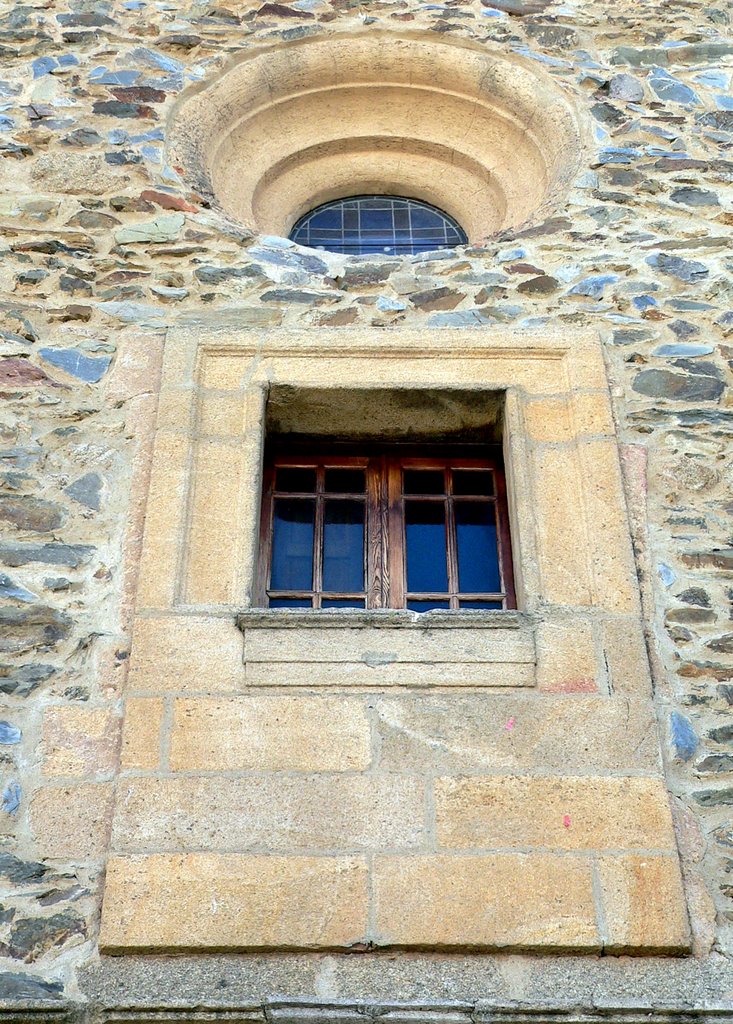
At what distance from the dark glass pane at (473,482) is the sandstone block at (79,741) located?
1520mm

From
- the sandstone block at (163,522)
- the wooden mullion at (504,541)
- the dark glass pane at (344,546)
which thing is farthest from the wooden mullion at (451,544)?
the sandstone block at (163,522)

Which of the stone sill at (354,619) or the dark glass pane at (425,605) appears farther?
the dark glass pane at (425,605)

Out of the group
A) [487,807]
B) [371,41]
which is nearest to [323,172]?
[371,41]

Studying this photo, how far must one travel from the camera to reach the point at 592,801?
3.47 meters

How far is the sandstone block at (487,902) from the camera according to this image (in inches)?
127

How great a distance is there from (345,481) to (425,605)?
611mm

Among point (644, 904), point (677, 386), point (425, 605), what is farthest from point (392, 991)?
point (677, 386)

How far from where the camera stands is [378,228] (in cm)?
579

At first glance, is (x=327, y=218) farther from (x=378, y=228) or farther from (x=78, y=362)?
(x=78, y=362)

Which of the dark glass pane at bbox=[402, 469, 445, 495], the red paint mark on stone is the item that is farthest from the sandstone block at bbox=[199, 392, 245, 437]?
the red paint mark on stone

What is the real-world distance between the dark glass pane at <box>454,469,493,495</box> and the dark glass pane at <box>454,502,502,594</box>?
0.19 feet

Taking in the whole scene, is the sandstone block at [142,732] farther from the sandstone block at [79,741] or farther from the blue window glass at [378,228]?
the blue window glass at [378,228]

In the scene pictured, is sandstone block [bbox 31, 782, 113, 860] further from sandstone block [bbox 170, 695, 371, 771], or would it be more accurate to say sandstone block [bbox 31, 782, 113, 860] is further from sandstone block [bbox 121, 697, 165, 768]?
sandstone block [bbox 170, 695, 371, 771]

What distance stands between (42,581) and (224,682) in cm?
71
